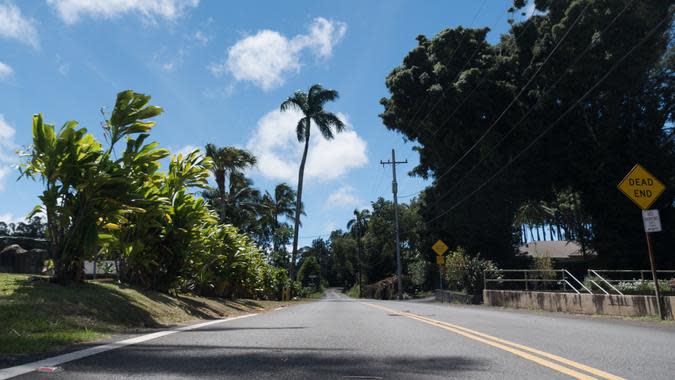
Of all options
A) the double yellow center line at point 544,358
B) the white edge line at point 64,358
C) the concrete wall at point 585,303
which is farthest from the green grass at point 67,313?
the concrete wall at point 585,303

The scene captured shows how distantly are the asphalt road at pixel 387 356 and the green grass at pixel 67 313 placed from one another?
968 mm

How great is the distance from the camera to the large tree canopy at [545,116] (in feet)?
92.7

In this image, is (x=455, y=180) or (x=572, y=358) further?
(x=455, y=180)

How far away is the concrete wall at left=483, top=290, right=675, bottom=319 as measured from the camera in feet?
41.4

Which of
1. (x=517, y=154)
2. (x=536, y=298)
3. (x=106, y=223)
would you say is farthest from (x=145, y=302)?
(x=517, y=154)

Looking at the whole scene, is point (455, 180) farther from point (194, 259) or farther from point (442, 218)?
point (194, 259)

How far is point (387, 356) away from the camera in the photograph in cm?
600

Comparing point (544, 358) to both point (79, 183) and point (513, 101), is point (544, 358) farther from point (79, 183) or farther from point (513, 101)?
point (513, 101)

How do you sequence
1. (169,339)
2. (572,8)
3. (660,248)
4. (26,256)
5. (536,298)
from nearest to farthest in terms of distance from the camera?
(169,339) < (536,298) < (26,256) < (572,8) < (660,248)

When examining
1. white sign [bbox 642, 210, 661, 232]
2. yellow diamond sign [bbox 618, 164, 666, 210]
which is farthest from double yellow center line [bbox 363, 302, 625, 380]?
yellow diamond sign [bbox 618, 164, 666, 210]

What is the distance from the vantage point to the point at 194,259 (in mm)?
14273

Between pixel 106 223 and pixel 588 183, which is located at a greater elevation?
pixel 588 183

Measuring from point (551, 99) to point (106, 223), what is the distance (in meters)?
27.5

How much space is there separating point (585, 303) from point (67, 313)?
1368 cm
